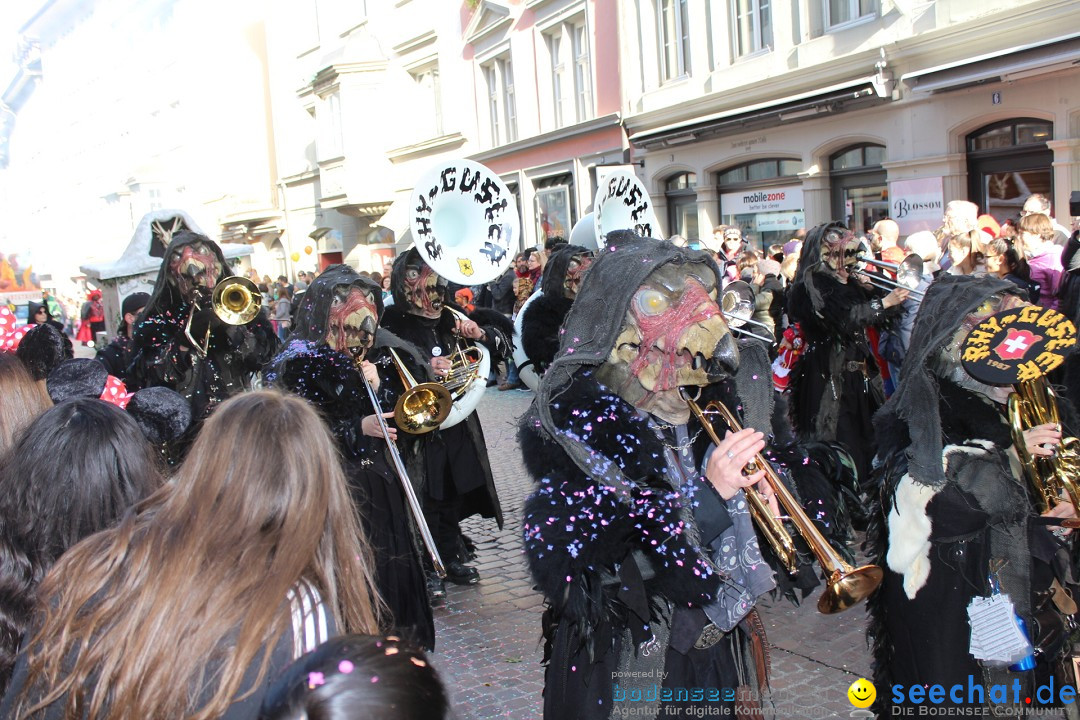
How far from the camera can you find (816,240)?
6.48 meters

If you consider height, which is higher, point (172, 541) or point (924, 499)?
point (172, 541)

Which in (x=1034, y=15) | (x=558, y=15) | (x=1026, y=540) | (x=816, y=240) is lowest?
(x=1026, y=540)

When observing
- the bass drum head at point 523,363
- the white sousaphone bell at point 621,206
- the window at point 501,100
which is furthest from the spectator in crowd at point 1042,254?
the window at point 501,100

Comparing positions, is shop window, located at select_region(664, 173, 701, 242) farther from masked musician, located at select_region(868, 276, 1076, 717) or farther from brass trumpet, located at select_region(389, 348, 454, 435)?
masked musician, located at select_region(868, 276, 1076, 717)

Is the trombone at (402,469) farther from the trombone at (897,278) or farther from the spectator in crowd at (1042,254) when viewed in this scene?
the spectator in crowd at (1042,254)

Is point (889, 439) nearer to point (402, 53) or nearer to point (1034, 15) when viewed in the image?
point (1034, 15)

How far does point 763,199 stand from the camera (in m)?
15.3

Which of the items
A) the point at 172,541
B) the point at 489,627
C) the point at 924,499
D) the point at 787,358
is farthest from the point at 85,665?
the point at 787,358

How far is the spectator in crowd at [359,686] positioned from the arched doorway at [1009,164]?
37.4 ft

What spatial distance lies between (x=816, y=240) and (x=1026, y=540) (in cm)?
384

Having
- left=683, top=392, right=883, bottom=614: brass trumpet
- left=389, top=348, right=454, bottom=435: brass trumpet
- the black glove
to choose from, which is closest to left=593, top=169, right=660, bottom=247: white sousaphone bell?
left=389, top=348, right=454, bottom=435: brass trumpet

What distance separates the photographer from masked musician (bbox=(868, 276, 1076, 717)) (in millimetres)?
2859

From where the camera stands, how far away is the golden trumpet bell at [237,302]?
5.58 meters

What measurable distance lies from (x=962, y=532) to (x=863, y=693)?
2.66ft
